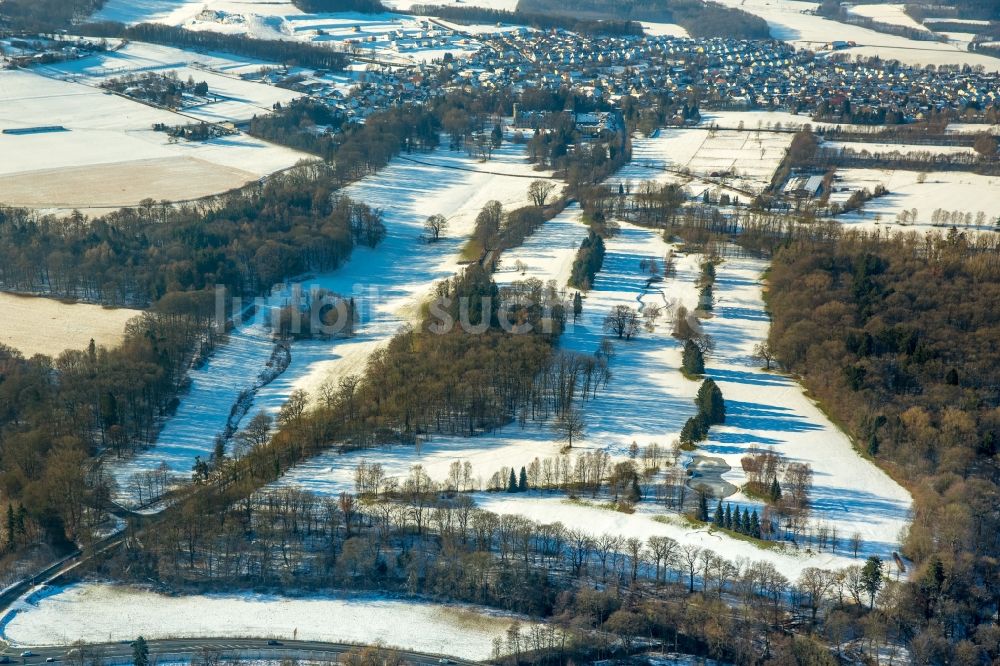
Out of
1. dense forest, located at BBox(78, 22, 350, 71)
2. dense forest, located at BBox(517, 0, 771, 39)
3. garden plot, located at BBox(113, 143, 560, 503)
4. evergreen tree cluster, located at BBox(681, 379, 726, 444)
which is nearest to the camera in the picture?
evergreen tree cluster, located at BBox(681, 379, 726, 444)

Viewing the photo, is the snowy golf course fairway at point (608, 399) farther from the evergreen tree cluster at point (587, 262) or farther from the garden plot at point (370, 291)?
the evergreen tree cluster at point (587, 262)

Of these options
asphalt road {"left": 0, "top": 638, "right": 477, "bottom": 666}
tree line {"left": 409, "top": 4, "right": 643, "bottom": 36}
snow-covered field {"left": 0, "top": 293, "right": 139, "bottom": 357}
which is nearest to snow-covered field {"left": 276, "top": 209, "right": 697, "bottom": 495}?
asphalt road {"left": 0, "top": 638, "right": 477, "bottom": 666}

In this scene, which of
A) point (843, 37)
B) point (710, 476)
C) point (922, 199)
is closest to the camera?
point (710, 476)

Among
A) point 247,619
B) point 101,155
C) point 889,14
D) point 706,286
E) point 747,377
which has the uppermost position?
point 889,14

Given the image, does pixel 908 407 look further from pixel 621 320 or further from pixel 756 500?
pixel 621 320

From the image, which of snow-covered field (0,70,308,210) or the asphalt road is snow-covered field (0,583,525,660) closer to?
the asphalt road

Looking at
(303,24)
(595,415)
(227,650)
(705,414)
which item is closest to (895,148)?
(705,414)

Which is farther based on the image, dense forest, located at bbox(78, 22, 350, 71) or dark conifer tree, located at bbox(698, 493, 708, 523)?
dense forest, located at bbox(78, 22, 350, 71)

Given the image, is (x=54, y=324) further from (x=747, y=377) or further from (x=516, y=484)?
(x=747, y=377)
